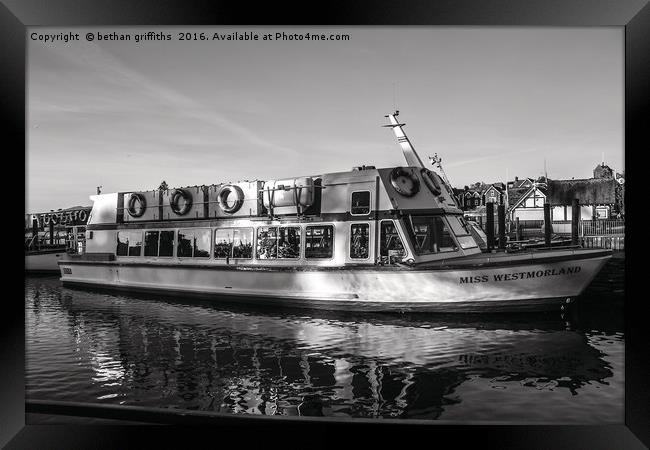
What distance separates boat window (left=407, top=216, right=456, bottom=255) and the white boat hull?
3.55ft

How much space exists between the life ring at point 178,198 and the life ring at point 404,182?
705 centimetres

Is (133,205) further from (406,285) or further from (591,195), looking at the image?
(591,195)

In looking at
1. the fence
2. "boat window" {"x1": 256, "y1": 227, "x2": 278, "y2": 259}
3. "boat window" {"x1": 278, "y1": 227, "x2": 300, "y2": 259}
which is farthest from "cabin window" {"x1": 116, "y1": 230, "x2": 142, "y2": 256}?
the fence

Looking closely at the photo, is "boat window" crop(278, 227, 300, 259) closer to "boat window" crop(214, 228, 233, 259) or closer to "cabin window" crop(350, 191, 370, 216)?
"cabin window" crop(350, 191, 370, 216)

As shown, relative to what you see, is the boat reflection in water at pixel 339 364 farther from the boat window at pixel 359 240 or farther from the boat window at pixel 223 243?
the boat window at pixel 223 243

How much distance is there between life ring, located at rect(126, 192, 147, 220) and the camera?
17.1 m

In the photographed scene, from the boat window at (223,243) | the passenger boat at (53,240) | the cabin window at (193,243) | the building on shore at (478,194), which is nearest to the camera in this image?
the boat window at (223,243)

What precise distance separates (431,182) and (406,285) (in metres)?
3.13

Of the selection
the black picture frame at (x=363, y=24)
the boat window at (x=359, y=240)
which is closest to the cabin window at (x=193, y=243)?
the boat window at (x=359, y=240)

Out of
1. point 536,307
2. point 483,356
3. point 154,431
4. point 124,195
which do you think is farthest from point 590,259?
point 124,195

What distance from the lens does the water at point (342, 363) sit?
654cm

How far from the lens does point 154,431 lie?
5.17 meters
